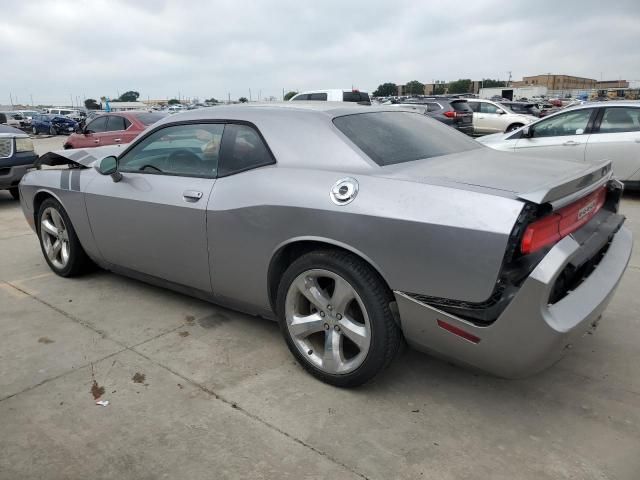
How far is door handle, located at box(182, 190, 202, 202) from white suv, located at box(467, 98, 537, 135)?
52.2ft

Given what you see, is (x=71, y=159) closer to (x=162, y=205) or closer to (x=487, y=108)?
(x=162, y=205)

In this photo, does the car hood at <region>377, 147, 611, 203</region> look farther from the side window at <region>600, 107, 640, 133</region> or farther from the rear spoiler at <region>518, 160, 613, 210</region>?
the side window at <region>600, 107, 640, 133</region>

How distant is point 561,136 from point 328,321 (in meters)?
6.88

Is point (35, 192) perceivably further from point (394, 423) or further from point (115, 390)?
point (394, 423)

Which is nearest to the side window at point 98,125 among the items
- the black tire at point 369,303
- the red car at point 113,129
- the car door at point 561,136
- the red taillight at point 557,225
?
the red car at point 113,129

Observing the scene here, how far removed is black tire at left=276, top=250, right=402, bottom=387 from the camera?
7.83 feet

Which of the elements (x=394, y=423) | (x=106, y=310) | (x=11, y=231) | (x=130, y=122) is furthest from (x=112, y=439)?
(x=130, y=122)

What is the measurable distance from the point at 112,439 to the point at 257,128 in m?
1.83

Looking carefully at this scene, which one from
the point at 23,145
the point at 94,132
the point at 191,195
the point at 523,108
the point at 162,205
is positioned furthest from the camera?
the point at 523,108

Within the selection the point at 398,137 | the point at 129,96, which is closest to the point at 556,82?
the point at 129,96

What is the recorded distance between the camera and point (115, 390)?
2.71 metres

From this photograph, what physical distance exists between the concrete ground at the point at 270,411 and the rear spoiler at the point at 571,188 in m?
1.07

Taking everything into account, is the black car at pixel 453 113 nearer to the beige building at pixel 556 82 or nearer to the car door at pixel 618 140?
the car door at pixel 618 140

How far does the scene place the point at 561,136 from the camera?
8.00 meters
